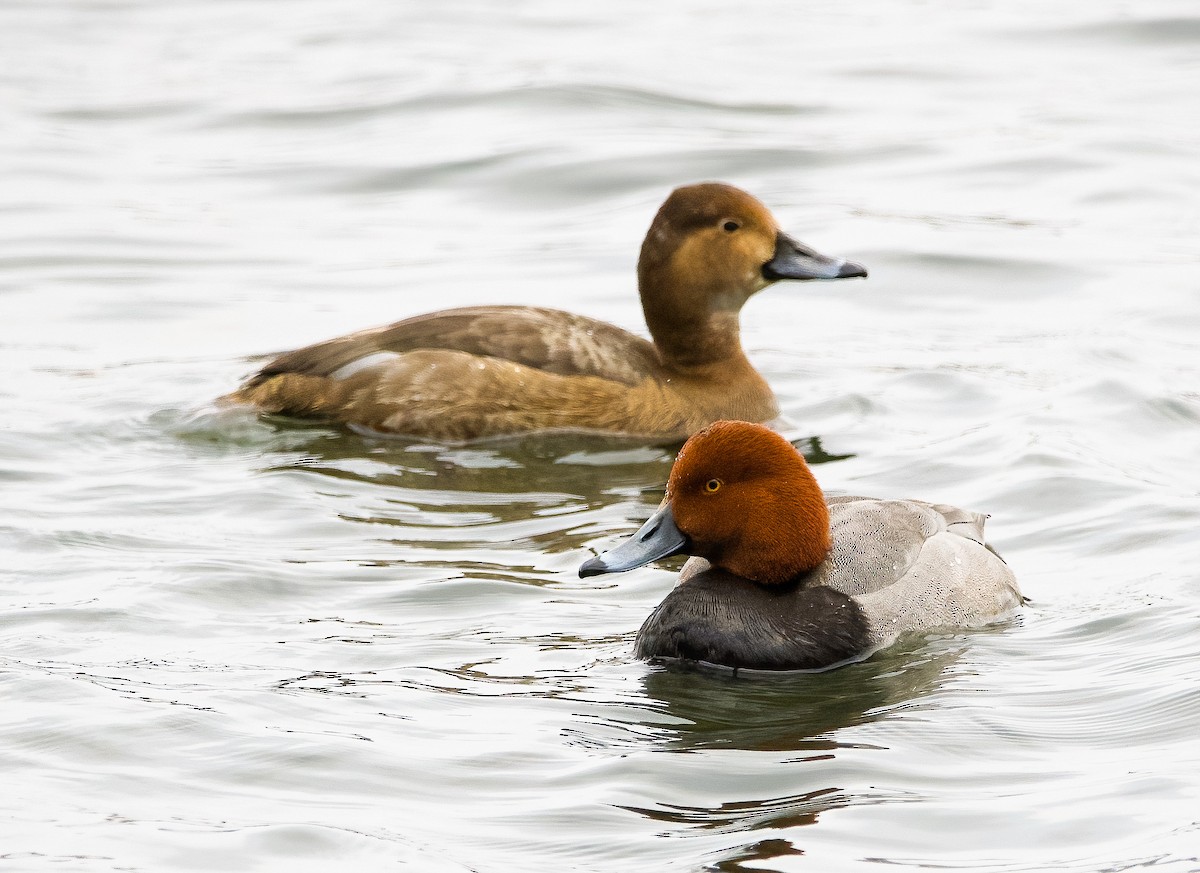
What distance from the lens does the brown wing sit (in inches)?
378

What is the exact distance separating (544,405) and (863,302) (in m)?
3.41

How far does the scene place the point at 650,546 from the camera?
22.5ft

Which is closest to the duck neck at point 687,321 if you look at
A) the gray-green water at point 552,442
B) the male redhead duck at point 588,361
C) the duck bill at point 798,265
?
the male redhead duck at point 588,361

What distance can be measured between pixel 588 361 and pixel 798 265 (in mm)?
1160

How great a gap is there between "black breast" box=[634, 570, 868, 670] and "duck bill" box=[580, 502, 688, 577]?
175 mm

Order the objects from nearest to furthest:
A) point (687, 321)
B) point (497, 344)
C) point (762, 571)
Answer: point (762, 571) → point (497, 344) → point (687, 321)

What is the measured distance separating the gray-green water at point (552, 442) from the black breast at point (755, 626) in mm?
112

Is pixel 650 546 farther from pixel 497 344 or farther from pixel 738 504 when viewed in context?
pixel 497 344

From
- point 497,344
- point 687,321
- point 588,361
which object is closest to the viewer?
point 497,344

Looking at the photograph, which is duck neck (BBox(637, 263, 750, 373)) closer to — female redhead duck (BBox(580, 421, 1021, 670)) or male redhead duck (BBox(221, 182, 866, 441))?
male redhead duck (BBox(221, 182, 866, 441))

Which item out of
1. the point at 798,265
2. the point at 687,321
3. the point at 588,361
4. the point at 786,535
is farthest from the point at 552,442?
the point at 786,535

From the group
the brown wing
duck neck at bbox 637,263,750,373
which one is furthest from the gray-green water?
duck neck at bbox 637,263,750,373

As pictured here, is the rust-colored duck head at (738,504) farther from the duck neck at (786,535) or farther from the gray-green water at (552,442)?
the gray-green water at (552,442)

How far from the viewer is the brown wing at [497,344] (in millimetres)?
9609
